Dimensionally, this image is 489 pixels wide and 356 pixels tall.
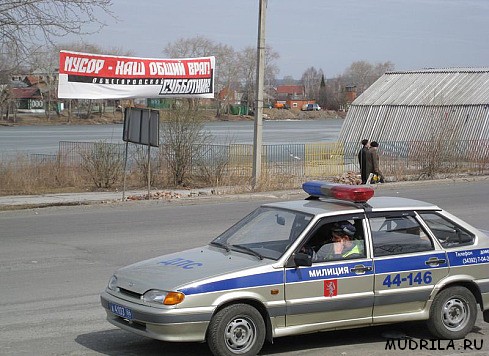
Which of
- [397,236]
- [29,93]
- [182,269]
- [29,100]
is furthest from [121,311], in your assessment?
[29,100]

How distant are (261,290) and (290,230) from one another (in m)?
0.88

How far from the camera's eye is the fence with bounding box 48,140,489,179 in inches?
1112

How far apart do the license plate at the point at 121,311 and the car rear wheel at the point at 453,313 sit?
2.94 metres

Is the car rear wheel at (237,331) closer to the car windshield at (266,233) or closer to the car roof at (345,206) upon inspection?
the car windshield at (266,233)

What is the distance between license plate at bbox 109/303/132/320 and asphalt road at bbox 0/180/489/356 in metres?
0.48

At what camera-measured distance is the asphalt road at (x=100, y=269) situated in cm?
752

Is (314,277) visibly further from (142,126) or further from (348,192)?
(142,126)

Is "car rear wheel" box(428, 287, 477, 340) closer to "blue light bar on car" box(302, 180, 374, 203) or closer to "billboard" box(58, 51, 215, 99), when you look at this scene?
"blue light bar on car" box(302, 180, 374, 203)

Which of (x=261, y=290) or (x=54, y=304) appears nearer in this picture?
(x=261, y=290)

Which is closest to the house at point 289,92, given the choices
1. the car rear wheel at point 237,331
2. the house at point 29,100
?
the house at point 29,100

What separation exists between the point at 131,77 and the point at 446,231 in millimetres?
19638

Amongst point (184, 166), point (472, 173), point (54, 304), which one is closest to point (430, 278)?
point (54, 304)

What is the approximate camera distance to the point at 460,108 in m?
42.0

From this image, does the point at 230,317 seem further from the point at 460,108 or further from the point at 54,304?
the point at 460,108
